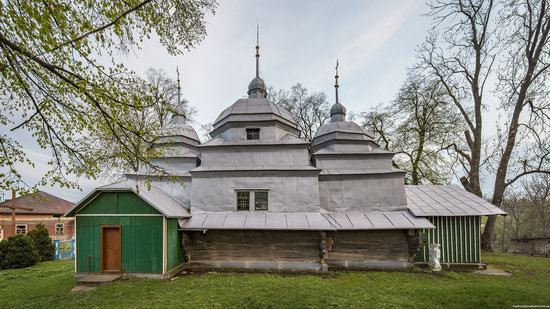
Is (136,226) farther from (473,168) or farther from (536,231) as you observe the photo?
(536,231)

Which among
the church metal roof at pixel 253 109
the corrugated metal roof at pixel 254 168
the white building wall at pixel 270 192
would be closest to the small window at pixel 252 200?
the white building wall at pixel 270 192

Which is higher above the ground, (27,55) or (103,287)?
(27,55)

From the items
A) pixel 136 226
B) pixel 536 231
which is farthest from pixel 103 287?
pixel 536 231

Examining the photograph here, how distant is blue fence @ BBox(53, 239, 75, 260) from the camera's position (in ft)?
53.6

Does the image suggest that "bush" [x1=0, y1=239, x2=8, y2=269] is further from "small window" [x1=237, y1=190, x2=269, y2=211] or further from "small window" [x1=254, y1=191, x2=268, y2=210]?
"small window" [x1=254, y1=191, x2=268, y2=210]

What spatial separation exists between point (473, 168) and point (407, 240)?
413 inches

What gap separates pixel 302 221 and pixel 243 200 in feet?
9.39

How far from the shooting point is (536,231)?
2567 centimetres

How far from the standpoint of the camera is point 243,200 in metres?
11.6

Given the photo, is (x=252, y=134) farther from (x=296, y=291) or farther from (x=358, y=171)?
(x=296, y=291)

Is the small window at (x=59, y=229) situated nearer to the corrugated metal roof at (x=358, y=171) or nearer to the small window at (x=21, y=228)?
the small window at (x=21, y=228)

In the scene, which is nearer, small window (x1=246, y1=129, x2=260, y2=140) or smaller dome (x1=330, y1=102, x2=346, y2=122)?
small window (x1=246, y1=129, x2=260, y2=140)

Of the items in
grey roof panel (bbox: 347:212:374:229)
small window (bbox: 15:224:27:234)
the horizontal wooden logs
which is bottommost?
small window (bbox: 15:224:27:234)

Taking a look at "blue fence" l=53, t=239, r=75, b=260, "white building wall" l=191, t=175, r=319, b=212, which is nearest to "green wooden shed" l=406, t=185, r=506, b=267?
"white building wall" l=191, t=175, r=319, b=212
